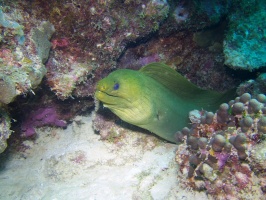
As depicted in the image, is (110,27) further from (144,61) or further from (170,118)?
(170,118)

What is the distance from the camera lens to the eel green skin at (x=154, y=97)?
10.7ft

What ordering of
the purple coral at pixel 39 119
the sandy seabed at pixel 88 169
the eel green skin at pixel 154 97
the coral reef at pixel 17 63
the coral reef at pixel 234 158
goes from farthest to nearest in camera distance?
1. the purple coral at pixel 39 119
2. the eel green skin at pixel 154 97
3. the sandy seabed at pixel 88 169
4. the coral reef at pixel 17 63
5. the coral reef at pixel 234 158

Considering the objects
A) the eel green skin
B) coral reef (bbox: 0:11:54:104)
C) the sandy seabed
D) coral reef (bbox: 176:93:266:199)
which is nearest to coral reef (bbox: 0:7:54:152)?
coral reef (bbox: 0:11:54:104)

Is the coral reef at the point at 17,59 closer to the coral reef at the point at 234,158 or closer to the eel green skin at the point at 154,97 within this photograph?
the eel green skin at the point at 154,97

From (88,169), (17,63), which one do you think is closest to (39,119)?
(88,169)

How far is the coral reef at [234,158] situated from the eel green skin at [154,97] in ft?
3.60

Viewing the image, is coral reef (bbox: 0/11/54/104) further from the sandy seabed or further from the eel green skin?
the sandy seabed

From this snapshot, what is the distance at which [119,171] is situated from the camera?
11.5 feet

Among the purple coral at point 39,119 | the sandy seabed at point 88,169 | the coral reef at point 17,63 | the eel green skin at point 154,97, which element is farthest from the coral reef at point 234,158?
the purple coral at point 39,119

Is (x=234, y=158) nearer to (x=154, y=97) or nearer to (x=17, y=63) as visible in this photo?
(x=154, y=97)

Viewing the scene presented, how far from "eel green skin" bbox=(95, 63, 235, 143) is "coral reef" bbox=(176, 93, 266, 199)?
3.60 feet

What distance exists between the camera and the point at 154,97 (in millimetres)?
3684

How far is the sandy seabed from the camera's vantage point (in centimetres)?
300

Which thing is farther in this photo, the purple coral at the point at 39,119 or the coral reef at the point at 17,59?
the purple coral at the point at 39,119
